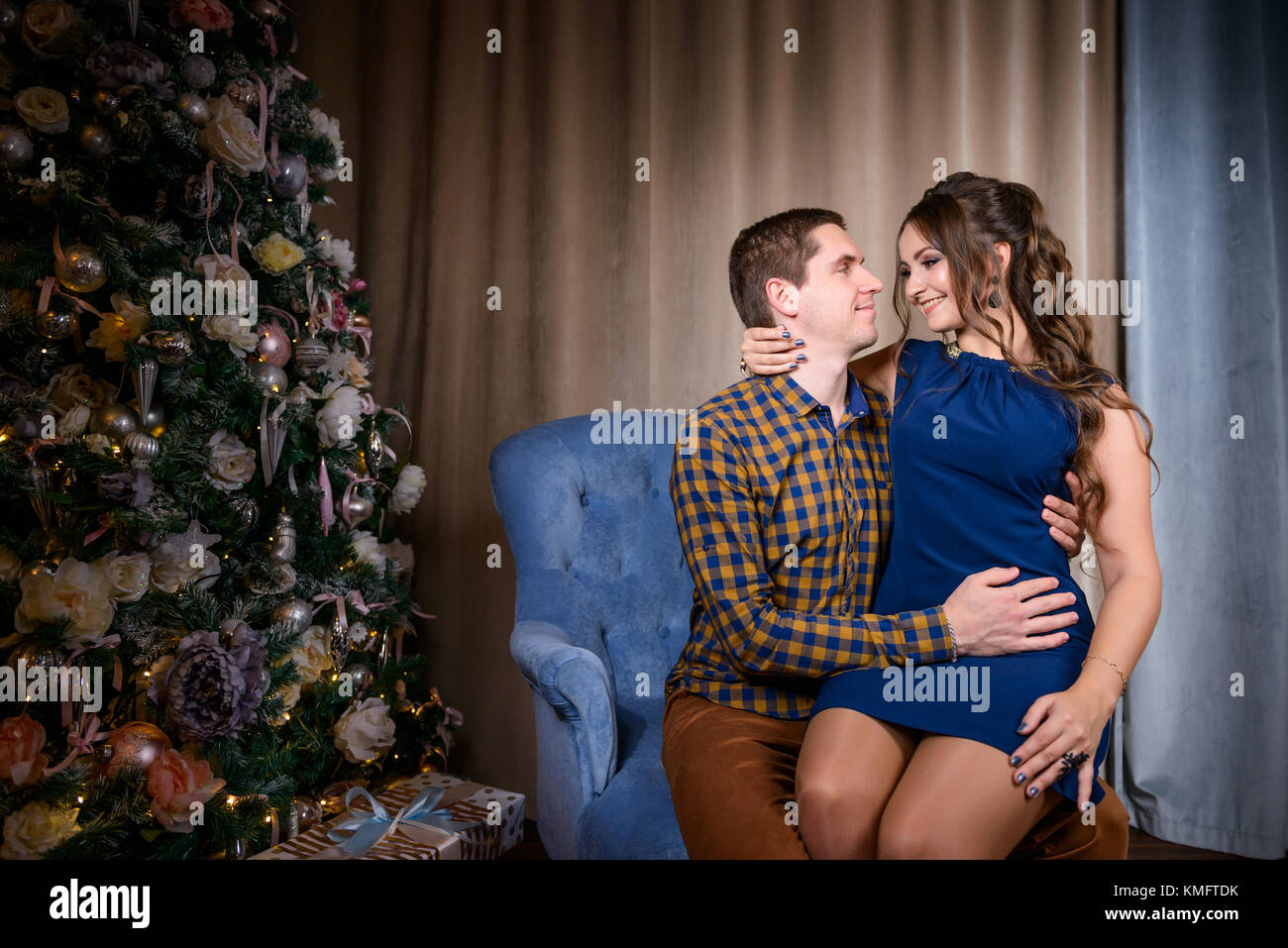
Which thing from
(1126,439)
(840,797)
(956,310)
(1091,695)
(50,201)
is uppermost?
(50,201)

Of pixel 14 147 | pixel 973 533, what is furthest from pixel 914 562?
pixel 14 147

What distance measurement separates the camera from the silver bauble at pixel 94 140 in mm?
1828

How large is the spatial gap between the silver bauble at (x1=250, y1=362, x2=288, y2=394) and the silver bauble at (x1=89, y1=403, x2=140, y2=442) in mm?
273

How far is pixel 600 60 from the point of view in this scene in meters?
2.93

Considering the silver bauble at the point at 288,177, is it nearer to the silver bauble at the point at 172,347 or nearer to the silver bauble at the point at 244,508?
the silver bauble at the point at 172,347

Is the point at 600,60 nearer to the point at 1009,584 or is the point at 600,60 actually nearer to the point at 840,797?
the point at 1009,584

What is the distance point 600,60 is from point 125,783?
248 cm

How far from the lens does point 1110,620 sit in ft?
4.43

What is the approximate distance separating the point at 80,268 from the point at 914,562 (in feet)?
5.70

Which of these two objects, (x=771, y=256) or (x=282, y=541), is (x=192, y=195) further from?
(x=771, y=256)

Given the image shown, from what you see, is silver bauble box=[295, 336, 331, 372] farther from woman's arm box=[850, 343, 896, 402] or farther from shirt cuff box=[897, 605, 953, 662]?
shirt cuff box=[897, 605, 953, 662]

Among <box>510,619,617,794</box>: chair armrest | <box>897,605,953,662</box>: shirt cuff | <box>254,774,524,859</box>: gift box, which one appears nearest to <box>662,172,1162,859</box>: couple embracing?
<box>897,605,953,662</box>: shirt cuff

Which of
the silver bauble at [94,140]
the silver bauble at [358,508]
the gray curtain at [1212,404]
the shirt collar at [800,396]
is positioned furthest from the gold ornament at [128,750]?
the gray curtain at [1212,404]
